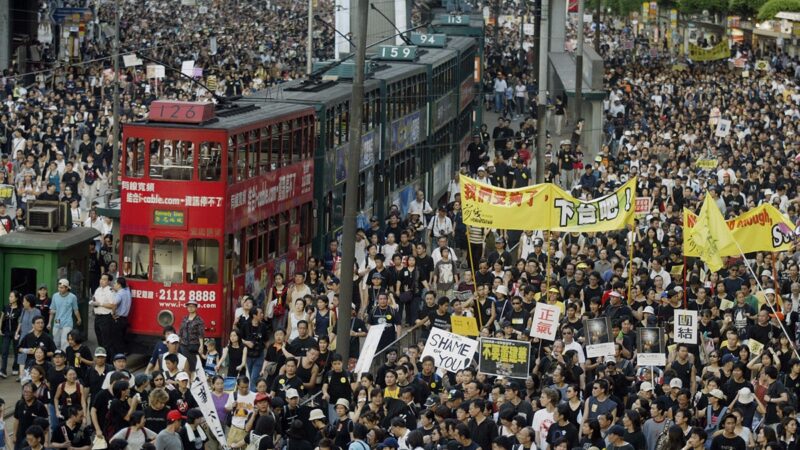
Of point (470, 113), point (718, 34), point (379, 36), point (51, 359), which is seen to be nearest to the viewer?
point (51, 359)

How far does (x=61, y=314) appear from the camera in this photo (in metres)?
21.4

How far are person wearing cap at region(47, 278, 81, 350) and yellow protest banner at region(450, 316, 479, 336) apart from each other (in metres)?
4.46

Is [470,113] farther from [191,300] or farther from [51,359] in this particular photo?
[51,359]

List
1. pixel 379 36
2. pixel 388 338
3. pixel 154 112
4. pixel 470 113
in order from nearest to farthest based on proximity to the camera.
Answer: pixel 388 338 → pixel 154 112 → pixel 470 113 → pixel 379 36

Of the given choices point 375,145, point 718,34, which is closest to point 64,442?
point 375,145

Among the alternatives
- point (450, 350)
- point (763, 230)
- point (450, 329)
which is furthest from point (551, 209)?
point (450, 350)

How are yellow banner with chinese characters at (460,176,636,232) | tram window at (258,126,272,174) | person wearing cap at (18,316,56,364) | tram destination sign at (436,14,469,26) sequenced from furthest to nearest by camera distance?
1. tram destination sign at (436,14,469,26)
2. tram window at (258,126,272,174)
3. yellow banner with chinese characters at (460,176,636,232)
4. person wearing cap at (18,316,56,364)

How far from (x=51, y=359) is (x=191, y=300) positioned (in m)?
4.02

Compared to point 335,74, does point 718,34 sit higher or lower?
lower

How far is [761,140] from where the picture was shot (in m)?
40.7

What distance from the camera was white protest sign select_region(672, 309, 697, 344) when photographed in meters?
19.9

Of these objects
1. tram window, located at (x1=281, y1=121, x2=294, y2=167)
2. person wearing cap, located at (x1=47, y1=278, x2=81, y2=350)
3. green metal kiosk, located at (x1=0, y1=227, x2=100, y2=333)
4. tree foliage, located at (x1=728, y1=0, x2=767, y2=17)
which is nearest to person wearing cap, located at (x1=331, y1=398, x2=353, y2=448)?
person wearing cap, located at (x1=47, y1=278, x2=81, y2=350)

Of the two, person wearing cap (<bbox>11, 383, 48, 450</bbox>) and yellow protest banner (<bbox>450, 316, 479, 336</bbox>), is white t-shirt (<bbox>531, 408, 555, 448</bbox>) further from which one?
person wearing cap (<bbox>11, 383, 48, 450</bbox>)

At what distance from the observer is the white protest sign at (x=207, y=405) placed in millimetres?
17328
